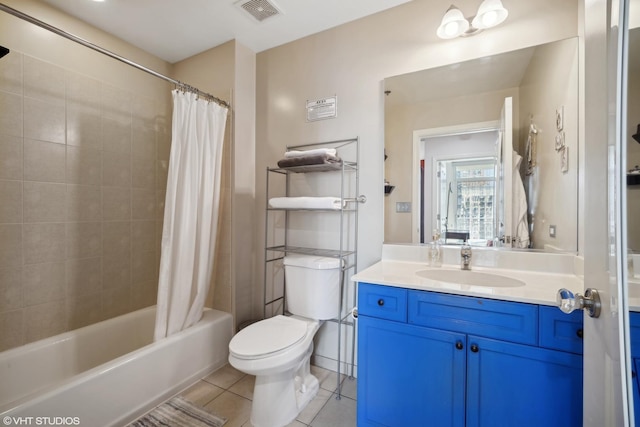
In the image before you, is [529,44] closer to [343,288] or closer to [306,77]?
[306,77]

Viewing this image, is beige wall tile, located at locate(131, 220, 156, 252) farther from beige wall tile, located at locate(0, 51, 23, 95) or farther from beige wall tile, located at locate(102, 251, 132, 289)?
beige wall tile, located at locate(0, 51, 23, 95)

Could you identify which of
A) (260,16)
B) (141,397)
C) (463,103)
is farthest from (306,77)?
(141,397)

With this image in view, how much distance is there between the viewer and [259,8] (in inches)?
71.6

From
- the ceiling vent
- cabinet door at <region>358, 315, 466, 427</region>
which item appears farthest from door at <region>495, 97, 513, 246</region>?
the ceiling vent

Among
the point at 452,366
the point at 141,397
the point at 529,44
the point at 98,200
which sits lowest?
the point at 141,397

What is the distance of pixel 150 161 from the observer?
7.72 feet

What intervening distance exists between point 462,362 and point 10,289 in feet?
8.02

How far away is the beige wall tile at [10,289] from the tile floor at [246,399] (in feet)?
3.64

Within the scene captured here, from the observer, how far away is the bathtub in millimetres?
1246

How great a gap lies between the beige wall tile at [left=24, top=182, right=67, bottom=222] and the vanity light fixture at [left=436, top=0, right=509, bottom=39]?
2569mm

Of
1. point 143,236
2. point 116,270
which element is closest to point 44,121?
point 143,236

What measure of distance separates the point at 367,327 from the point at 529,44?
1.71 meters

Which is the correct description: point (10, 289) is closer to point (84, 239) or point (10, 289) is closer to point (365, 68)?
point (84, 239)

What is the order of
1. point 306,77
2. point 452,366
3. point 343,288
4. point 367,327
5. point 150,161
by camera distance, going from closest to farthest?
1. point 452,366
2. point 367,327
3. point 343,288
4. point 306,77
5. point 150,161
